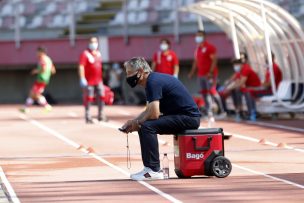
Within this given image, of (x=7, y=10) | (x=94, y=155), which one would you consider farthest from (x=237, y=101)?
(x=7, y=10)

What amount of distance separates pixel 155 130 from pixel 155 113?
206 millimetres

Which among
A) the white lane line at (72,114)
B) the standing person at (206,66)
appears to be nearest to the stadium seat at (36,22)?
the white lane line at (72,114)

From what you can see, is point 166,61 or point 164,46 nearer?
point 164,46

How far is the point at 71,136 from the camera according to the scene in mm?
23094

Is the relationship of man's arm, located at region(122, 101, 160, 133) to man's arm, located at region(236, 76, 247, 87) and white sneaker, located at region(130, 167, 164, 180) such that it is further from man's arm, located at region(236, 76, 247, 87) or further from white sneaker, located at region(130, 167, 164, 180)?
man's arm, located at region(236, 76, 247, 87)

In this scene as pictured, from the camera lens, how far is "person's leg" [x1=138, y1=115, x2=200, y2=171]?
14281 millimetres

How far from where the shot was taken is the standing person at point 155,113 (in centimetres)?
1431

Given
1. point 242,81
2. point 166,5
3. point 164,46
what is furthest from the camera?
point 166,5

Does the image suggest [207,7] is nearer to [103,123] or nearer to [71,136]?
[103,123]

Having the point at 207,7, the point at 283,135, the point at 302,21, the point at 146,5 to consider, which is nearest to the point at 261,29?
the point at 207,7

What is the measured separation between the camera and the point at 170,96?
14.6 metres

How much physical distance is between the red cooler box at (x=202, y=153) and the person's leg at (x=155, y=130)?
5.1 inches

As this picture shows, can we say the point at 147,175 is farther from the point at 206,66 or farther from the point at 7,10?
the point at 7,10

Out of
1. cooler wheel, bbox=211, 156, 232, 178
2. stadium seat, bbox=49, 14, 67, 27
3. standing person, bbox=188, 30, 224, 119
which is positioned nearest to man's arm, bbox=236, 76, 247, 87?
standing person, bbox=188, 30, 224, 119
